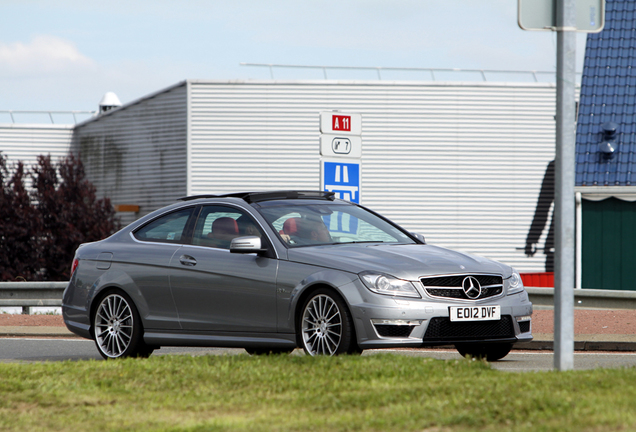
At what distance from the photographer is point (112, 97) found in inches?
1666

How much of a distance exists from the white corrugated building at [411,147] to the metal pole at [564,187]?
2554cm

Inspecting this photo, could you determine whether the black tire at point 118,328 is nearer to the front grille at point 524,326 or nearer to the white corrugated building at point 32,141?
the front grille at point 524,326

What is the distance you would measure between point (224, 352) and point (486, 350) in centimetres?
351

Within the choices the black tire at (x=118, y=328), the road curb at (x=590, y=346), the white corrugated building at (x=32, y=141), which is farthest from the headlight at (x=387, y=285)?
the white corrugated building at (x=32, y=141)

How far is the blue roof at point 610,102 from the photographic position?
23281 millimetres

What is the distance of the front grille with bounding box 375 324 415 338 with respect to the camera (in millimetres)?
7199

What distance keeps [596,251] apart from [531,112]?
362 inches

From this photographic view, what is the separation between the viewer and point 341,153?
43.6ft

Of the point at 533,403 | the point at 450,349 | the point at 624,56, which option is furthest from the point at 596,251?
the point at 533,403

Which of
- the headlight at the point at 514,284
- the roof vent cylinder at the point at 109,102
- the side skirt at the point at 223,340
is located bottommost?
the side skirt at the point at 223,340

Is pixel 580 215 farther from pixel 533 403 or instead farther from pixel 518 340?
pixel 533 403

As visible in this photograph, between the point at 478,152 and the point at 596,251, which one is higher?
the point at 478,152

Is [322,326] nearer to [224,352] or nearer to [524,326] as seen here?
[524,326]

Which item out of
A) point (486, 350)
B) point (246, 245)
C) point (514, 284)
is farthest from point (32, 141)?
point (514, 284)
